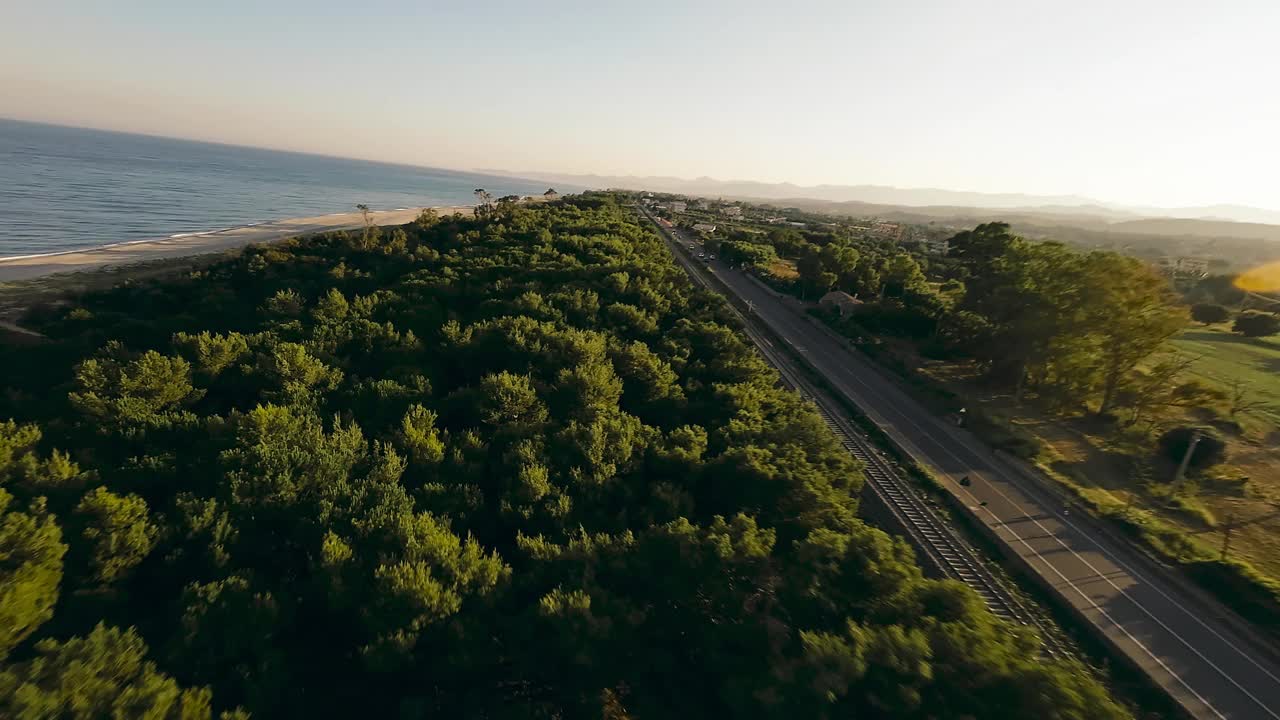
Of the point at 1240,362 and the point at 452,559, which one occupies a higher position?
the point at 1240,362

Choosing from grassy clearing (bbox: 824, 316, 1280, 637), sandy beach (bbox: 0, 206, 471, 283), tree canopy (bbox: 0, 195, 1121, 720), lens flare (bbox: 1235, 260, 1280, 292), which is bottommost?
grassy clearing (bbox: 824, 316, 1280, 637)

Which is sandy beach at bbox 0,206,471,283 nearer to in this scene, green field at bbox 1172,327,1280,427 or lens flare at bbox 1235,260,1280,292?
green field at bbox 1172,327,1280,427

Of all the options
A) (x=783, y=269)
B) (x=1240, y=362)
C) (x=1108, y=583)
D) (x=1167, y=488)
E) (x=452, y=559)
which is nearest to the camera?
(x=452, y=559)

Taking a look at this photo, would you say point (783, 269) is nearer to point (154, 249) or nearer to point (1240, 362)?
point (1240, 362)

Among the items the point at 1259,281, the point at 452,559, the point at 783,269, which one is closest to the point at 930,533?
the point at 452,559

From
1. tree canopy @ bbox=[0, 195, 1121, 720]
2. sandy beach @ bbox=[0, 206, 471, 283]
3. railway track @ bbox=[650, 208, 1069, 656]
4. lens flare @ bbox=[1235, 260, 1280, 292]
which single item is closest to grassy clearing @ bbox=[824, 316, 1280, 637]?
railway track @ bbox=[650, 208, 1069, 656]

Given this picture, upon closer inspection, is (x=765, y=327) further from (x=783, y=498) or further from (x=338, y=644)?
(x=338, y=644)
